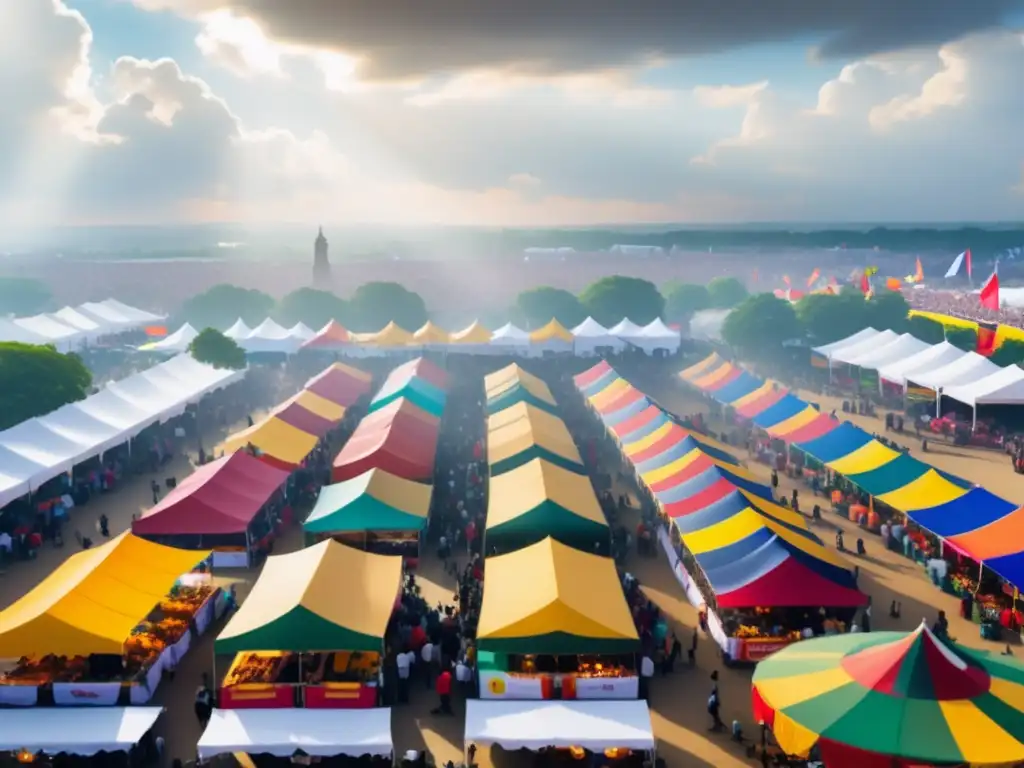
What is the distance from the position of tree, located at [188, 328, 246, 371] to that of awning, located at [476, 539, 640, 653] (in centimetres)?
2062

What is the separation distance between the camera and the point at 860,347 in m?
31.7

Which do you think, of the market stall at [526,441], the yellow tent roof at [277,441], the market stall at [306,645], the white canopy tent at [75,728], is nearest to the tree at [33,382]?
the yellow tent roof at [277,441]

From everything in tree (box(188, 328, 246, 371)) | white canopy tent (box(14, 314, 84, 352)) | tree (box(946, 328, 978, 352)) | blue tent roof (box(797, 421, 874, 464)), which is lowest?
blue tent roof (box(797, 421, 874, 464))

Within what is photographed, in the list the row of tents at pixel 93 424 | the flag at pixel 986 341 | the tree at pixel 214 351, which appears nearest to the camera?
the row of tents at pixel 93 424

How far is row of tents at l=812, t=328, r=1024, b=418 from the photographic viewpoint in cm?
2352

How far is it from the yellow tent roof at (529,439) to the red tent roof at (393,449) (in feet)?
4.51

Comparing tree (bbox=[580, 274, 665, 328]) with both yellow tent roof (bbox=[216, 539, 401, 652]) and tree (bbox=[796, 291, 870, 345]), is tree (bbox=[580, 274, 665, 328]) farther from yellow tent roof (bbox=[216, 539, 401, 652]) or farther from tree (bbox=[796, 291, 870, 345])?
yellow tent roof (bbox=[216, 539, 401, 652])

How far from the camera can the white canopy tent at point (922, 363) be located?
88.2 ft

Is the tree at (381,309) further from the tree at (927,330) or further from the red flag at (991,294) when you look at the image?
the red flag at (991,294)

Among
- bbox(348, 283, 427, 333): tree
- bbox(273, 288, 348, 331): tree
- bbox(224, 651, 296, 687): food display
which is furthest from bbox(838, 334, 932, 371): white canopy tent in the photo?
bbox(273, 288, 348, 331): tree

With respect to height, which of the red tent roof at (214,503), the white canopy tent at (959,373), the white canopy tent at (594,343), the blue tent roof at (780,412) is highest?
the white canopy tent at (594,343)

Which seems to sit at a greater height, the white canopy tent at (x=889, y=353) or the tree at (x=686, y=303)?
the tree at (x=686, y=303)

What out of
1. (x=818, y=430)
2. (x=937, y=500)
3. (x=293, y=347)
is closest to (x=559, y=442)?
(x=818, y=430)

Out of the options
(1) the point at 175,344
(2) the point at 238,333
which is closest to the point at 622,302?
(2) the point at 238,333
